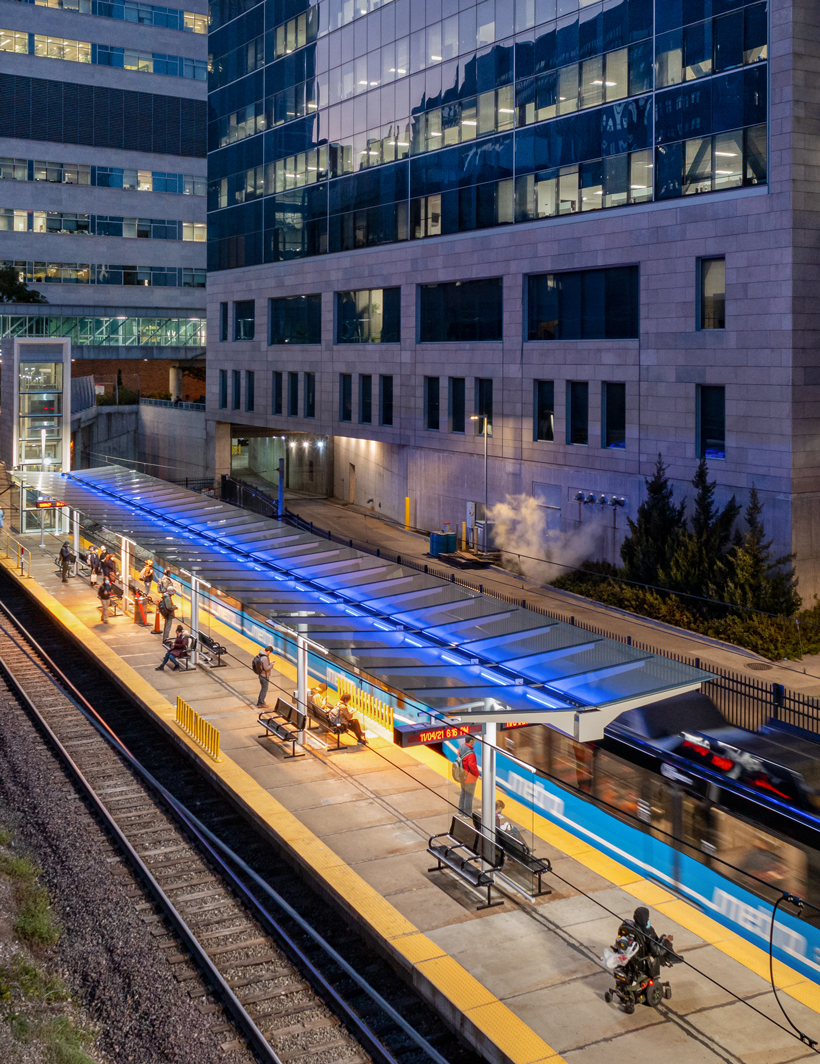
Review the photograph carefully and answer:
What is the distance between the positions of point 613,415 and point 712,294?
18.6 ft

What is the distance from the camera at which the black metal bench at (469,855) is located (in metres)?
15.7

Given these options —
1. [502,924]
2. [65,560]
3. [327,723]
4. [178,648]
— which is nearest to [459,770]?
[502,924]

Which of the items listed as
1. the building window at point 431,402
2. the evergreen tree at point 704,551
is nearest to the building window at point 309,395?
the building window at point 431,402

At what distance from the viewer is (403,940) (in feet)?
47.0

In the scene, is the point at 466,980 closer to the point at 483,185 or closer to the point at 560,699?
the point at 560,699

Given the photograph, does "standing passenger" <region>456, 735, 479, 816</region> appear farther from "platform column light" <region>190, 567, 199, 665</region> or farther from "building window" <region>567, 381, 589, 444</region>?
"building window" <region>567, 381, 589, 444</region>

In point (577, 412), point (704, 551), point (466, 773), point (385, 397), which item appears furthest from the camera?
point (385, 397)

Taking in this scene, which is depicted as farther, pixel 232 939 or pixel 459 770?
pixel 459 770

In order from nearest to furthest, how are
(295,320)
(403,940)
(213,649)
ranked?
(403,940) < (213,649) < (295,320)

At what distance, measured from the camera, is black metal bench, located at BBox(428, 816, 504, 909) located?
15742 millimetres

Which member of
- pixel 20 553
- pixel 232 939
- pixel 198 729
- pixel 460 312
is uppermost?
pixel 460 312

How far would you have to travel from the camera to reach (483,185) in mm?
44656

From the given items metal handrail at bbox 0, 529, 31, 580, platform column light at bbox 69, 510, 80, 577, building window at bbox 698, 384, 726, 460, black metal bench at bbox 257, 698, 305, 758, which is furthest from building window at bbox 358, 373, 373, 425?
black metal bench at bbox 257, 698, 305, 758

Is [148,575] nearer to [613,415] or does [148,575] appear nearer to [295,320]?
[613,415]
